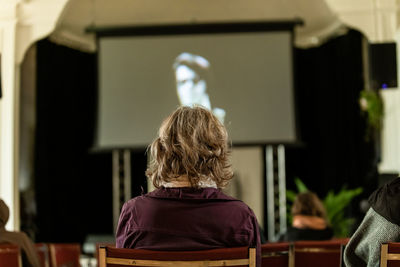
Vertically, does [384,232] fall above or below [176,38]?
below

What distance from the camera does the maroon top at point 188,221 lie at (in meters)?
2.06

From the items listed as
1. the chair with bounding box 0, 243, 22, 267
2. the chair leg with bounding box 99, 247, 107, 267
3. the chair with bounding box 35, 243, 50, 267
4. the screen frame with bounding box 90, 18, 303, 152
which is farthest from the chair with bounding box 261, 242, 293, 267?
the screen frame with bounding box 90, 18, 303, 152

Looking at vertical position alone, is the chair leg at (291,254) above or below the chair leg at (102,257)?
below

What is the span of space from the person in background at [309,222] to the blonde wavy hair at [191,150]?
210cm

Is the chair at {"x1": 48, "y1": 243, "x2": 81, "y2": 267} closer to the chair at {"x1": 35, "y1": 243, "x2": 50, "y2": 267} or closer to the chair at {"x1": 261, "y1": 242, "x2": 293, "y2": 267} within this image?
the chair at {"x1": 35, "y1": 243, "x2": 50, "y2": 267}

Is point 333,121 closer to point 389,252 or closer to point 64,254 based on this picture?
point 64,254

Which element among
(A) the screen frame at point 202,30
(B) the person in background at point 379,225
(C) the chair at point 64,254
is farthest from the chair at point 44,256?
(A) the screen frame at point 202,30

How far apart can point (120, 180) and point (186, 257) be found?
7.25 meters

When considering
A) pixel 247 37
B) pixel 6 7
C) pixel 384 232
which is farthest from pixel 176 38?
pixel 384 232

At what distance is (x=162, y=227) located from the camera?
207 cm

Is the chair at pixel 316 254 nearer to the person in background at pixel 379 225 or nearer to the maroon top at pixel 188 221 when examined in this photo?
the person in background at pixel 379 225

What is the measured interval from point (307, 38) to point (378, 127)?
105 inches

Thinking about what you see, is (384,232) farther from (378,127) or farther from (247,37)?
(247,37)

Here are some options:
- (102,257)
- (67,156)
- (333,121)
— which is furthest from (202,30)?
(102,257)
